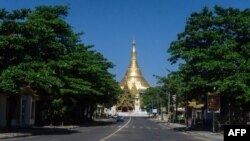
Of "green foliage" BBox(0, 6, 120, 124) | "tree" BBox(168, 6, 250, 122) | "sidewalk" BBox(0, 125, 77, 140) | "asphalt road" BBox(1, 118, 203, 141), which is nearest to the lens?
"asphalt road" BBox(1, 118, 203, 141)

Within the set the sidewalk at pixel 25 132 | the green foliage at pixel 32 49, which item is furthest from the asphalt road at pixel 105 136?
the green foliage at pixel 32 49

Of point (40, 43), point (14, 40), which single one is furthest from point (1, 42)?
point (40, 43)

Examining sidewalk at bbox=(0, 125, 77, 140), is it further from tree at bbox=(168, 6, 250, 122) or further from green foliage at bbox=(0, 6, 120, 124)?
tree at bbox=(168, 6, 250, 122)

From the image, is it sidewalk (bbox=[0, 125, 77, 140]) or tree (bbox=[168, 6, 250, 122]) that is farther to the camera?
tree (bbox=[168, 6, 250, 122])

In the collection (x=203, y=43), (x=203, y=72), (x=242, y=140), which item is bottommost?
(x=242, y=140)

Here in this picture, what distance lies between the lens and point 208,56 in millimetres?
44031

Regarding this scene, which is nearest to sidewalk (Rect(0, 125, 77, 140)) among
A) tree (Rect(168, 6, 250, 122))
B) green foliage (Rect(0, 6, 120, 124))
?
green foliage (Rect(0, 6, 120, 124))

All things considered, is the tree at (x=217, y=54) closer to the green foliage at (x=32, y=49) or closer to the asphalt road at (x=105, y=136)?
the asphalt road at (x=105, y=136)

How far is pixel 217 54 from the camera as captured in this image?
43281 mm

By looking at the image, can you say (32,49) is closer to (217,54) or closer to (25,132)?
(25,132)

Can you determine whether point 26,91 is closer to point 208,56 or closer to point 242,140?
point 208,56

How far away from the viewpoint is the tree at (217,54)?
4081 centimetres

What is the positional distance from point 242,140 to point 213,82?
40.5 m

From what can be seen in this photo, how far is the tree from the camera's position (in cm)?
4081
